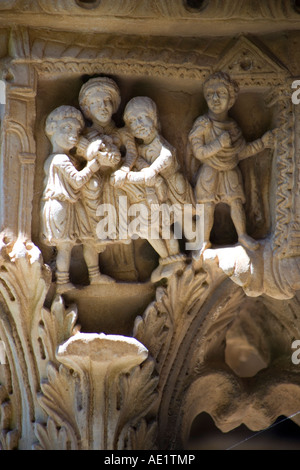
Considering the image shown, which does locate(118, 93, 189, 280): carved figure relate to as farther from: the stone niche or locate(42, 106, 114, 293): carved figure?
locate(42, 106, 114, 293): carved figure

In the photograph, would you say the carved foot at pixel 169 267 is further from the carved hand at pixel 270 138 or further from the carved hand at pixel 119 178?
the carved hand at pixel 270 138

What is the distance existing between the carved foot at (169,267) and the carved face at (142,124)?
1.50ft

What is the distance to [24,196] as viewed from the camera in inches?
135

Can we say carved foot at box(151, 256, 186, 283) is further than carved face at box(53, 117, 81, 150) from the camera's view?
→ Yes

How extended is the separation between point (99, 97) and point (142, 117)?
0.17 meters

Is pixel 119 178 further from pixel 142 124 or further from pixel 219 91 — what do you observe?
pixel 219 91

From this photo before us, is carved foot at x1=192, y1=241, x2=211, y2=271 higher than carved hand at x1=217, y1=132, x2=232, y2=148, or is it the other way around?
carved hand at x1=217, y1=132, x2=232, y2=148

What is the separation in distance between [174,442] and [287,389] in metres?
0.52

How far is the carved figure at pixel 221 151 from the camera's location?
3.50 meters

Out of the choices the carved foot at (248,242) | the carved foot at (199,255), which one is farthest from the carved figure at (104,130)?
the carved foot at (248,242)

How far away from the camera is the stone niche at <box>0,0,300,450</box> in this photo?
3.43 metres

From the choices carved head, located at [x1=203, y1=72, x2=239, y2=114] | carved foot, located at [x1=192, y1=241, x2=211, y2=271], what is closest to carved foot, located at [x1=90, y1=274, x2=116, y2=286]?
carved foot, located at [x1=192, y1=241, x2=211, y2=271]

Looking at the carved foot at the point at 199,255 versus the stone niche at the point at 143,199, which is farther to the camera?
the carved foot at the point at 199,255
